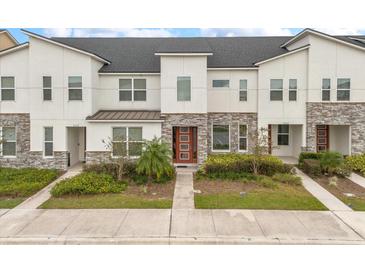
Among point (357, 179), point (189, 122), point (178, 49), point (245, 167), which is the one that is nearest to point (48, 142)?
point (189, 122)

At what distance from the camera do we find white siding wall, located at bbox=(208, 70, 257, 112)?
17.7 meters

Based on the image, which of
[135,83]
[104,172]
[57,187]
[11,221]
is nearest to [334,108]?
[135,83]

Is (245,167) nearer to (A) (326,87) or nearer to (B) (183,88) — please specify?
(B) (183,88)

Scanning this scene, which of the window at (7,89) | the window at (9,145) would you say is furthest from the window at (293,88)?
the window at (9,145)

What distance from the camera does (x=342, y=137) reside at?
18.1 meters

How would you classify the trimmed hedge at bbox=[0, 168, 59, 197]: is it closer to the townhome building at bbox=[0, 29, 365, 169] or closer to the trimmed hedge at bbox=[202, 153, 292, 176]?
the townhome building at bbox=[0, 29, 365, 169]

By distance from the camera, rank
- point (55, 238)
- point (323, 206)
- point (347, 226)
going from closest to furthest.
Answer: point (55, 238) → point (347, 226) → point (323, 206)

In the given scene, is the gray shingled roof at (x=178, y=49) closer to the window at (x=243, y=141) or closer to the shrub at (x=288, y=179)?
the window at (x=243, y=141)

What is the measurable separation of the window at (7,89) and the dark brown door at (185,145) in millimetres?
9829

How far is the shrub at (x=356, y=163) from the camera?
15305 mm

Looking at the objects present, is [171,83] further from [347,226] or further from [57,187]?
[347,226]

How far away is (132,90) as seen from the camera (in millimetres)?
17625

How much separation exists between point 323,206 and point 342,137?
10080 millimetres

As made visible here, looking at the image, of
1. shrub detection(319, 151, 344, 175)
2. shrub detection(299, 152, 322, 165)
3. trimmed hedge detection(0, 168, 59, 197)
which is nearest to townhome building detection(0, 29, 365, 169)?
shrub detection(299, 152, 322, 165)
